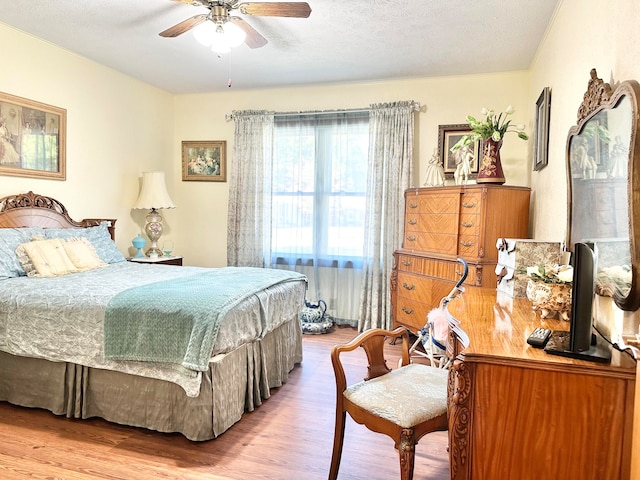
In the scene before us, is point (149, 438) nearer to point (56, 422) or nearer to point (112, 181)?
point (56, 422)

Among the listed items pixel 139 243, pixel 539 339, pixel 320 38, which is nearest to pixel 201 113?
pixel 139 243

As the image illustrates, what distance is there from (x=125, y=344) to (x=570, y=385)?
6.77 feet

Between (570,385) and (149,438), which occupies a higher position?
(570,385)

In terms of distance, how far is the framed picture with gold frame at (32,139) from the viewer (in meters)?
3.41

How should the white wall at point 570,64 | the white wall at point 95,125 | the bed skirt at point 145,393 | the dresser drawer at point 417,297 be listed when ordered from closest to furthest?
the white wall at point 570,64 → the bed skirt at point 145,393 → the white wall at point 95,125 → the dresser drawer at point 417,297

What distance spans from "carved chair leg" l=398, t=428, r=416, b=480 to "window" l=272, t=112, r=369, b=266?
3.17 meters

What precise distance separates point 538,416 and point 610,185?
833 millimetres

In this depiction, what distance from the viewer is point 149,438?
239 cm

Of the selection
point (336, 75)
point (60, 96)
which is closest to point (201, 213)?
point (60, 96)

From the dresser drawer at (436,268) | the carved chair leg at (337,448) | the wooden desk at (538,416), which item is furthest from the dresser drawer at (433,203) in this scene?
the wooden desk at (538,416)

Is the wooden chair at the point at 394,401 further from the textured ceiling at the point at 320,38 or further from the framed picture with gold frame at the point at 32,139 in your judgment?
the framed picture with gold frame at the point at 32,139

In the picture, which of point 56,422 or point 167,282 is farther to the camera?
point 167,282

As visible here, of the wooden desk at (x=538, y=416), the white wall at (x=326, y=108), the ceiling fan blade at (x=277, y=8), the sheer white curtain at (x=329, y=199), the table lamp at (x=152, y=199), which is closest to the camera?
the wooden desk at (x=538, y=416)

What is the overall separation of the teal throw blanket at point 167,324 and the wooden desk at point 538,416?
4.48 feet
